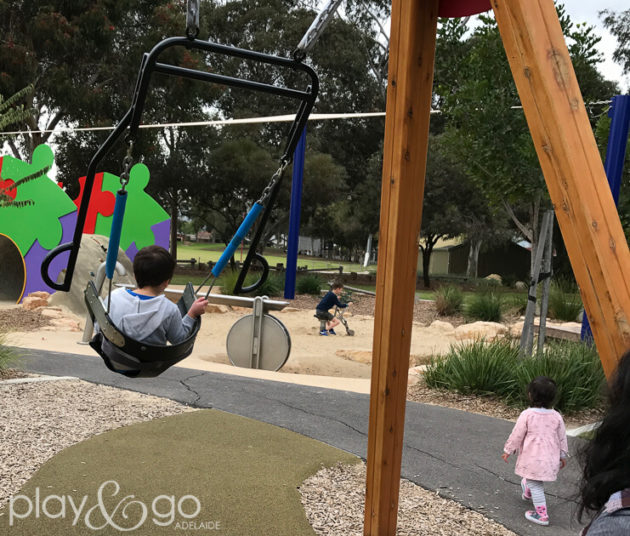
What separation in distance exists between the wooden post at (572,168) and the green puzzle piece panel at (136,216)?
13209mm

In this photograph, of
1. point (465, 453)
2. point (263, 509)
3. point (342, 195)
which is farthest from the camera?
point (342, 195)

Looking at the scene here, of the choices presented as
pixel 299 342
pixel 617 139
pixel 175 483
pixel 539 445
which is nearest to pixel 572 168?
pixel 539 445

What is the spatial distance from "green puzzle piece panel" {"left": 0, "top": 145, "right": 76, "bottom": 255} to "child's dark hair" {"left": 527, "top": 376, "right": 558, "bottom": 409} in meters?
11.5

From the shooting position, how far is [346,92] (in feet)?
86.6

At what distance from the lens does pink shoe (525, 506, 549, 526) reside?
365 centimetres

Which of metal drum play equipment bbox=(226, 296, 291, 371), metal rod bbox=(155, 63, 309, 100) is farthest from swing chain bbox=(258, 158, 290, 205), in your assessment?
metal drum play equipment bbox=(226, 296, 291, 371)

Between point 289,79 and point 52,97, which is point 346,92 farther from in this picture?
point 52,97

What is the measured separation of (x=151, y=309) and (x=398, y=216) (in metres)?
1.38

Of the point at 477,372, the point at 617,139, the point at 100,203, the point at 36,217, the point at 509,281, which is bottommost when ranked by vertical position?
the point at 477,372

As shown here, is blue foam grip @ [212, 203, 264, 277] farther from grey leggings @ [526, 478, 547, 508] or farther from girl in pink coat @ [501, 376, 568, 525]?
grey leggings @ [526, 478, 547, 508]

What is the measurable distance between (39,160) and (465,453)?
37.8 feet

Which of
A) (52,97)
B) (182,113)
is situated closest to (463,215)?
(182,113)

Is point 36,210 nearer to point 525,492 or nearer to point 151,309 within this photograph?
point 151,309

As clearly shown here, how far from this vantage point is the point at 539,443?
12.3 feet
